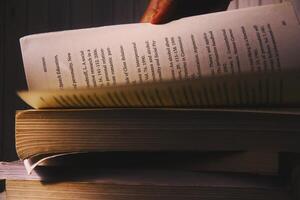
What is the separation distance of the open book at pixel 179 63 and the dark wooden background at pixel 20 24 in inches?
45.2

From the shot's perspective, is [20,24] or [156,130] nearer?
[156,130]

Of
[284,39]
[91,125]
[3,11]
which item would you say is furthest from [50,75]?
[3,11]

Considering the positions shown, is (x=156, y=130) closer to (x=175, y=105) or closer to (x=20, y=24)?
(x=175, y=105)

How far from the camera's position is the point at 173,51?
10.9 inches

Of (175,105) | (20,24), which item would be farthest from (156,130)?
(20,24)

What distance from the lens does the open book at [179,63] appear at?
268 millimetres

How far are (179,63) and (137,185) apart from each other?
86mm

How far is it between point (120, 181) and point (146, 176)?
0.06 feet

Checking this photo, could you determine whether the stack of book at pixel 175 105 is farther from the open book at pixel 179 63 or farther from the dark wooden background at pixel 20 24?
the dark wooden background at pixel 20 24

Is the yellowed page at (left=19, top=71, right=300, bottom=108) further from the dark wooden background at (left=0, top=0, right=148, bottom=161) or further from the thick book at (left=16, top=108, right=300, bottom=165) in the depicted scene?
the dark wooden background at (left=0, top=0, right=148, bottom=161)

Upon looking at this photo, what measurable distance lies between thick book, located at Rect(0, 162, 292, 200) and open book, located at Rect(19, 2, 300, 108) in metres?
0.05

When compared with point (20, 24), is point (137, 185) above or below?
above

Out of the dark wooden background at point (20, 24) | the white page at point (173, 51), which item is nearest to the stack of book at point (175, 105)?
the white page at point (173, 51)

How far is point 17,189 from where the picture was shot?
1.00 ft
